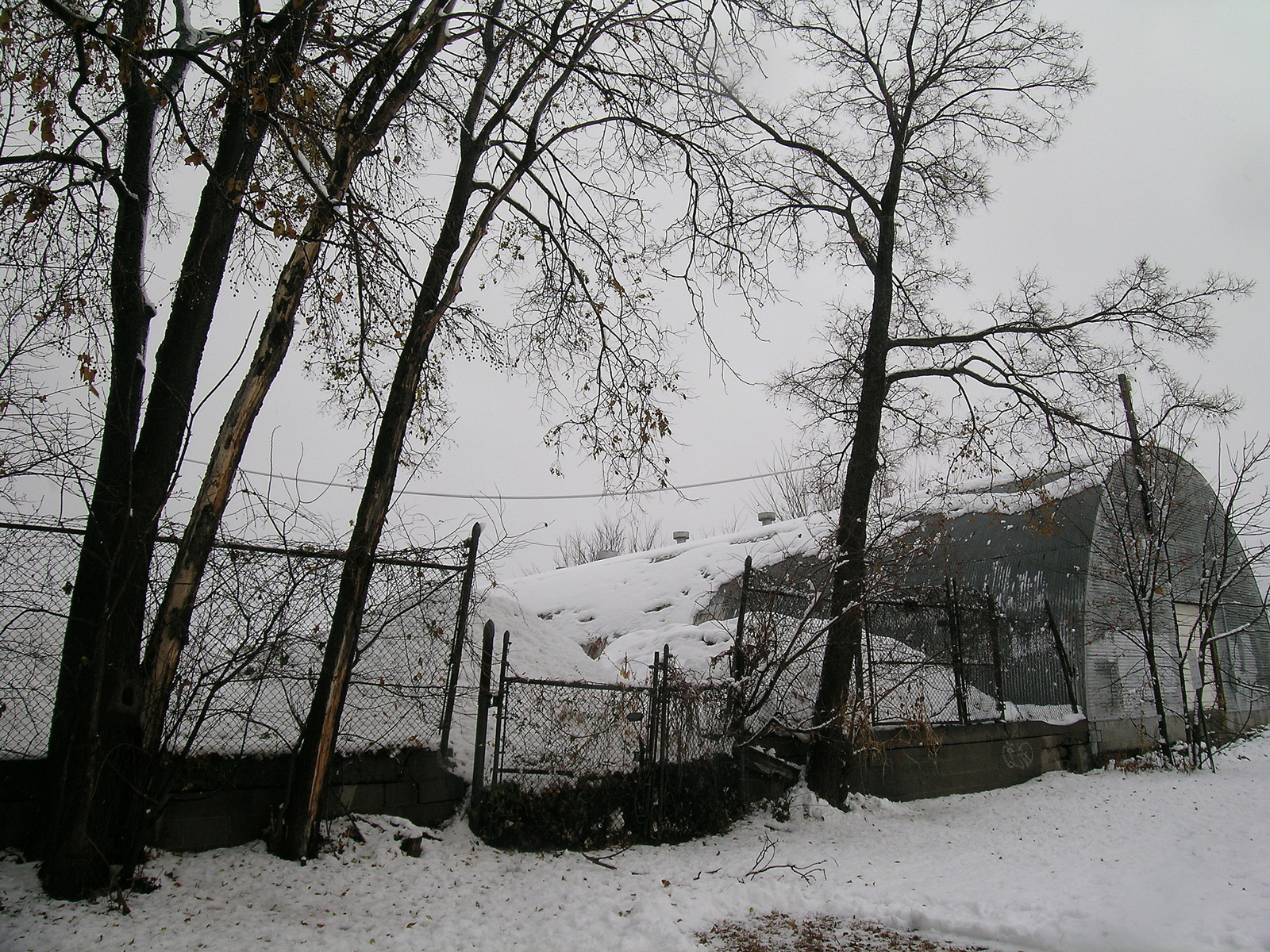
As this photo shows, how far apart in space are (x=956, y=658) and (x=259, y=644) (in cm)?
890

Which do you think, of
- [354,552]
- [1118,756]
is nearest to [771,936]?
[354,552]

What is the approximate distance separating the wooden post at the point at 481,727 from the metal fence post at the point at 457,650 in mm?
204

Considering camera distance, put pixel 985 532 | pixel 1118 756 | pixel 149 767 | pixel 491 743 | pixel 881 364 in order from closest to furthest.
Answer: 1. pixel 149 767
2. pixel 491 743
3. pixel 881 364
4. pixel 1118 756
5. pixel 985 532

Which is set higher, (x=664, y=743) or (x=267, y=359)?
(x=267, y=359)

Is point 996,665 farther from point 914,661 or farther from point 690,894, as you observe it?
point 690,894

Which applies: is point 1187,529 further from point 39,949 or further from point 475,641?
point 39,949

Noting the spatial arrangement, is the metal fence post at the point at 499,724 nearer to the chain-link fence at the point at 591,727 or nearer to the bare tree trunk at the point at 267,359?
the chain-link fence at the point at 591,727

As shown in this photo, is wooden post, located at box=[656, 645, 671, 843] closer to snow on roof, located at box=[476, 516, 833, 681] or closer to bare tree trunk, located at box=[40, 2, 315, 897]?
snow on roof, located at box=[476, 516, 833, 681]

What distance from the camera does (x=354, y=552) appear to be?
18.4 ft

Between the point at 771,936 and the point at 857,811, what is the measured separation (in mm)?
3992

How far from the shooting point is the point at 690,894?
548 centimetres

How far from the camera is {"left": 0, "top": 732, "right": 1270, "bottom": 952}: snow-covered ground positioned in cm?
435

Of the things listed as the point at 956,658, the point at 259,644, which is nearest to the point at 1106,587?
the point at 956,658

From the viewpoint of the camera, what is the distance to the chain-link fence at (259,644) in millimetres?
4805
